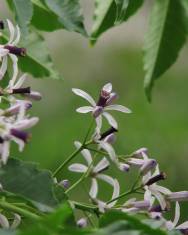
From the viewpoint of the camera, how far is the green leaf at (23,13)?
4.21 ft

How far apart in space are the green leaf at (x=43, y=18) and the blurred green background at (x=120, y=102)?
123 centimetres

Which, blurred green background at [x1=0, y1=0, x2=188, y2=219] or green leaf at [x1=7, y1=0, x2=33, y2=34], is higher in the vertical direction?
green leaf at [x1=7, y1=0, x2=33, y2=34]

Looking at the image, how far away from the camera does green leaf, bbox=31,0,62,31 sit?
62.9 inches

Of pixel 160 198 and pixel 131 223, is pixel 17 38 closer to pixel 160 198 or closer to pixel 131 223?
pixel 160 198

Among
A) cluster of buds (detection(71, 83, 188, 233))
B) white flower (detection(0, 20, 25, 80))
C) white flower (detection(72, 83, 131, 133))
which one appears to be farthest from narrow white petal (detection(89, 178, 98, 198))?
white flower (detection(0, 20, 25, 80))

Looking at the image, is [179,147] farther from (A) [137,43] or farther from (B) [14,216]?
(B) [14,216]

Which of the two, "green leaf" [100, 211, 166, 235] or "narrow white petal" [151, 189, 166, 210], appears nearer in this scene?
"green leaf" [100, 211, 166, 235]

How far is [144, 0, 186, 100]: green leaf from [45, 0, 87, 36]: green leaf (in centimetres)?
25

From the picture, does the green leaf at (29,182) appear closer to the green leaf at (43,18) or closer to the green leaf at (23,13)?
the green leaf at (23,13)

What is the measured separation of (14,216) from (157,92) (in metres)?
3.58

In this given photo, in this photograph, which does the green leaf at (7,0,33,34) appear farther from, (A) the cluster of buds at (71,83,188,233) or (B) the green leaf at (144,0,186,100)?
(B) the green leaf at (144,0,186,100)

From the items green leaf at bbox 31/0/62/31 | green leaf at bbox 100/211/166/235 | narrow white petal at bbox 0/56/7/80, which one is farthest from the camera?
green leaf at bbox 31/0/62/31

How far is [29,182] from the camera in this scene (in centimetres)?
112

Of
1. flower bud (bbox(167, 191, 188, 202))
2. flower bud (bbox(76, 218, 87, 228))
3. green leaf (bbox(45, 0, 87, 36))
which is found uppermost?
green leaf (bbox(45, 0, 87, 36))
